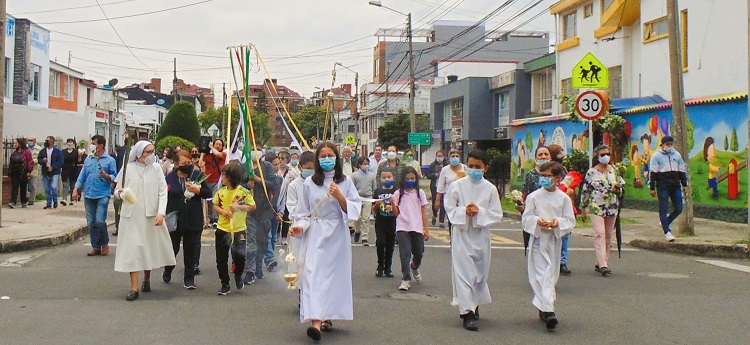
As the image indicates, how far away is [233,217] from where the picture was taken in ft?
32.1

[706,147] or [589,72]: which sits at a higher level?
[589,72]

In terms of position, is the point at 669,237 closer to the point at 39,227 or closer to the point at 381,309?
the point at 381,309

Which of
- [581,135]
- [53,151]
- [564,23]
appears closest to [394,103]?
[564,23]

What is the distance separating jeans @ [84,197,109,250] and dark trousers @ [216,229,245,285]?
3.64m

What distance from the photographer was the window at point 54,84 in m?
42.6

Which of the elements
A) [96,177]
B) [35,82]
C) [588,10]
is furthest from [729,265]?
[35,82]

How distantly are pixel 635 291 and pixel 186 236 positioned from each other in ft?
18.2

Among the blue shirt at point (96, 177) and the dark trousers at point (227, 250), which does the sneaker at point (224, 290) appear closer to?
the dark trousers at point (227, 250)

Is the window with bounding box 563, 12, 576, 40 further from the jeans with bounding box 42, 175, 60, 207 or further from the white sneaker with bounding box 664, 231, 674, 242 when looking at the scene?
the jeans with bounding box 42, 175, 60, 207

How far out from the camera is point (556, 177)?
27.7 ft

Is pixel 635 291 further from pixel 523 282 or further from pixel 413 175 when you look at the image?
pixel 413 175

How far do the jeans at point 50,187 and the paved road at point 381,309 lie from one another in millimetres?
8569

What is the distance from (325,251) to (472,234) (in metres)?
1.55

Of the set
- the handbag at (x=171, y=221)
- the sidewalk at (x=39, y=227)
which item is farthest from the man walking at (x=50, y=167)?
the handbag at (x=171, y=221)
